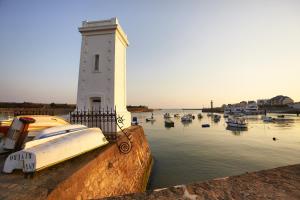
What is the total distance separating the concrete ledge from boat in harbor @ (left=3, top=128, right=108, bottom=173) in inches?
147

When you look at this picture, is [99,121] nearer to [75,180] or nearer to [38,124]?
[38,124]

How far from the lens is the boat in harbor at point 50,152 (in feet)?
15.6

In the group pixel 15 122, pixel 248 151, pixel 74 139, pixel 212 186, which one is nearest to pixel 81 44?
pixel 15 122

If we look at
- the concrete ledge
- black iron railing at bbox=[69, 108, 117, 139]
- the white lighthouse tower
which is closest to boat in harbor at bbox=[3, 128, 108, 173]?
the concrete ledge

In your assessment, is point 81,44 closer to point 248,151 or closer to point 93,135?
point 93,135

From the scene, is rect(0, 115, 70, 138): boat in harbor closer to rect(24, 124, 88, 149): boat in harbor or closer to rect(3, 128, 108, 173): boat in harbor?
rect(24, 124, 88, 149): boat in harbor

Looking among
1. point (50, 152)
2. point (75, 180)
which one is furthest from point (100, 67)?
point (75, 180)

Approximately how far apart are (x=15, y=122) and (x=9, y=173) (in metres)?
2.99

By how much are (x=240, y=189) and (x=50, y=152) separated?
5225 mm

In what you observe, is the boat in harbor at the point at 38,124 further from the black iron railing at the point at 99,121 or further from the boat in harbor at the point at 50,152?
the boat in harbor at the point at 50,152

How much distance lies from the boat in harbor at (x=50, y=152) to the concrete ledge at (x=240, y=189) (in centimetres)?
374

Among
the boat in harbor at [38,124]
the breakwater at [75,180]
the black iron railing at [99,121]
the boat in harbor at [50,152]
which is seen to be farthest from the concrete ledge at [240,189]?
the black iron railing at [99,121]

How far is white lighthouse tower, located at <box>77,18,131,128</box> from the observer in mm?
13035

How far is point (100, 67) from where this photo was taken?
43.8ft
